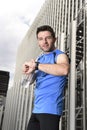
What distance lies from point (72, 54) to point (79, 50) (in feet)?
14.0

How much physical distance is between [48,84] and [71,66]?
8.67 feet

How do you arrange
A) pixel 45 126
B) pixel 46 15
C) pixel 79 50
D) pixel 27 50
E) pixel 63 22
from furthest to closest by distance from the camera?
1. pixel 27 50
2. pixel 46 15
3. pixel 63 22
4. pixel 79 50
5. pixel 45 126

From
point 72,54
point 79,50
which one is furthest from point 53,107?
point 79,50

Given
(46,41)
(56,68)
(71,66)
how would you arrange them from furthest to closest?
(71,66) → (46,41) → (56,68)

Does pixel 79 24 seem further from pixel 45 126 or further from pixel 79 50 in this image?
pixel 45 126

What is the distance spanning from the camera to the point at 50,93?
88.0 inches

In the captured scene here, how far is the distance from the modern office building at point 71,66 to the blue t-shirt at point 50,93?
0.89ft

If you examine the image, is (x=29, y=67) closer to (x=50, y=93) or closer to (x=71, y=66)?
(x=50, y=93)

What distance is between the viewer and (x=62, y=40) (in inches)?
239

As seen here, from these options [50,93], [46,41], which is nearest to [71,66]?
[46,41]

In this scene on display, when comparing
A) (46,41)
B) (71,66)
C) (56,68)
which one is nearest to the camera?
(56,68)

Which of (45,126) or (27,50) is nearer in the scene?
(45,126)

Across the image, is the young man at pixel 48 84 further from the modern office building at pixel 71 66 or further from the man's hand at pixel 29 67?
the modern office building at pixel 71 66

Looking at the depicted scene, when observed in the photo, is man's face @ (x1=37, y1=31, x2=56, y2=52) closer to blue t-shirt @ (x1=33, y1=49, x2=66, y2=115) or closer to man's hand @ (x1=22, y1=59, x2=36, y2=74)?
blue t-shirt @ (x1=33, y1=49, x2=66, y2=115)
